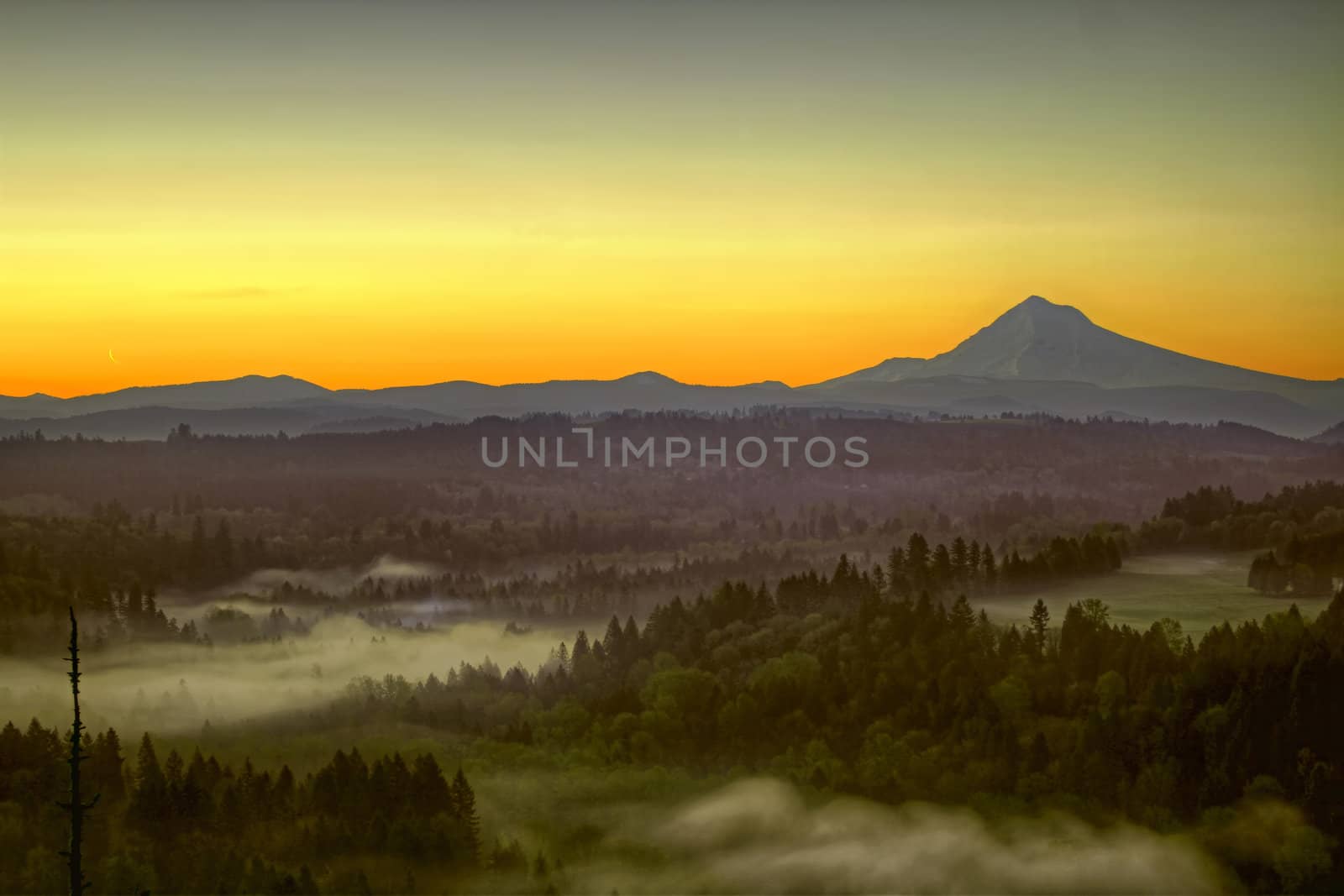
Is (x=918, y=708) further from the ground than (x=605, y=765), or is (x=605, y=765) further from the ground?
(x=918, y=708)

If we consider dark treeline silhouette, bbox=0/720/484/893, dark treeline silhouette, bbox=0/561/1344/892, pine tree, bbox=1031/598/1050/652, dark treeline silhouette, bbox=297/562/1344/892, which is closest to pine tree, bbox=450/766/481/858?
dark treeline silhouette, bbox=0/720/484/893

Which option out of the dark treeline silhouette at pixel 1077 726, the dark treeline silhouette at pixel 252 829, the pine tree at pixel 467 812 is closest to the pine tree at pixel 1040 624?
the dark treeline silhouette at pixel 1077 726

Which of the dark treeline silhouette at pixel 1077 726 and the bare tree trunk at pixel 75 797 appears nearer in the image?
the bare tree trunk at pixel 75 797

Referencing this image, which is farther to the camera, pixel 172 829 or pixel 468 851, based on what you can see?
pixel 172 829

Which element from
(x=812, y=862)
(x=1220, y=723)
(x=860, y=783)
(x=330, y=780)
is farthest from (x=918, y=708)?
(x=330, y=780)

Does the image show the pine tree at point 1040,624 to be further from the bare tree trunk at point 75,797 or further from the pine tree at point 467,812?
the bare tree trunk at point 75,797

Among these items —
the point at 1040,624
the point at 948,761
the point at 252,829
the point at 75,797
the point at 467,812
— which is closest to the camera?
the point at 75,797

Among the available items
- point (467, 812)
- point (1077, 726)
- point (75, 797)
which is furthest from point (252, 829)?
point (75, 797)

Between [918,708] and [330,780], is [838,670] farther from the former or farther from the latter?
[330,780]

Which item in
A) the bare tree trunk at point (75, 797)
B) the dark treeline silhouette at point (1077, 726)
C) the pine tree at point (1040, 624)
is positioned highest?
the bare tree trunk at point (75, 797)

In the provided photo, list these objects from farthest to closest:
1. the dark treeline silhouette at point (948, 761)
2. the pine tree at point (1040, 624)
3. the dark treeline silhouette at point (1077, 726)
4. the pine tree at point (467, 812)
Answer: the pine tree at point (1040, 624) < the pine tree at point (467, 812) < the dark treeline silhouette at point (948, 761) < the dark treeline silhouette at point (1077, 726)

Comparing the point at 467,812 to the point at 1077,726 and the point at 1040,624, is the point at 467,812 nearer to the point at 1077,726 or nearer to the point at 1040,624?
the point at 1077,726
